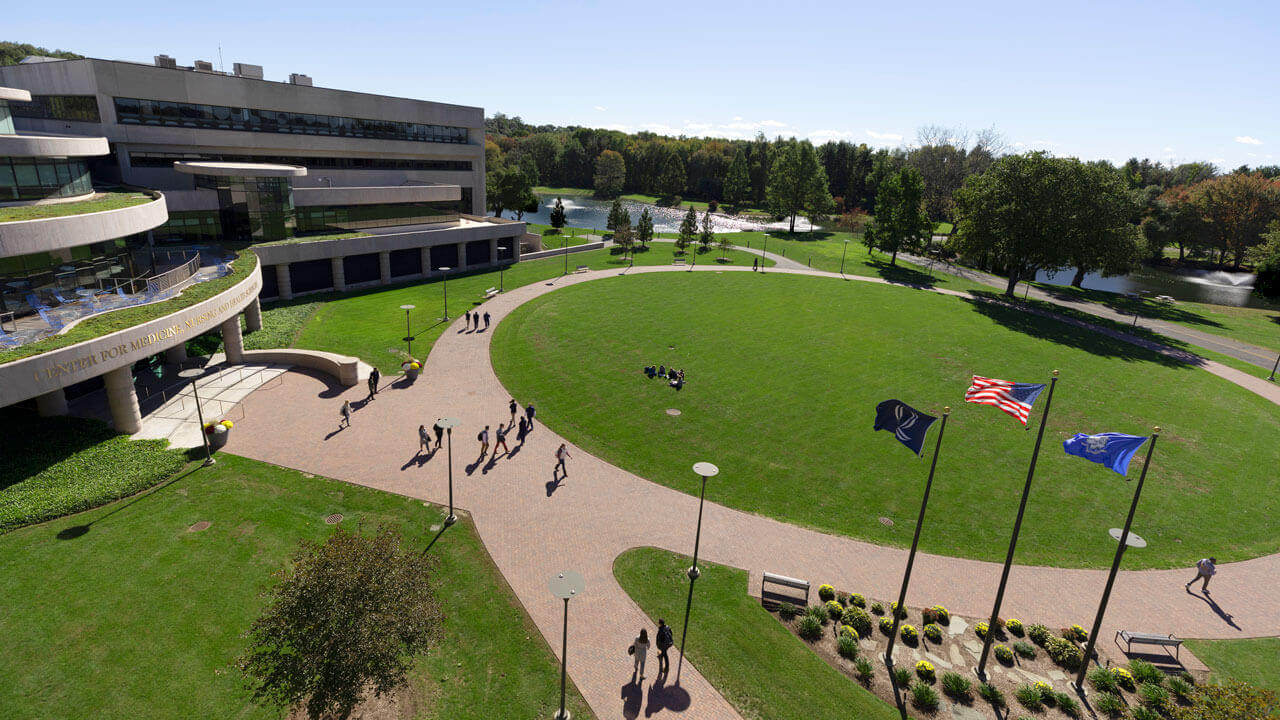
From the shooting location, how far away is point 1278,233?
214 ft

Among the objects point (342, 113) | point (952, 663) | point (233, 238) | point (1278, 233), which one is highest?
point (342, 113)

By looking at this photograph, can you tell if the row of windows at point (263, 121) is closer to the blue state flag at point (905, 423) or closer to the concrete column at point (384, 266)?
the concrete column at point (384, 266)

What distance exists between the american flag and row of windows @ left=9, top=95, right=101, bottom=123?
2386 inches

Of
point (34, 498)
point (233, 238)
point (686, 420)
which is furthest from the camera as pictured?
point (233, 238)

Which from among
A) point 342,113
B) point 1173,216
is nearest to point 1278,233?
point 1173,216

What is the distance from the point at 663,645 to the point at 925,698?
7.04m

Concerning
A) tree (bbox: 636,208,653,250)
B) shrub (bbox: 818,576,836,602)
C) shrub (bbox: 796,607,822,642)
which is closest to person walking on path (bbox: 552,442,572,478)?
shrub (bbox: 818,576,836,602)

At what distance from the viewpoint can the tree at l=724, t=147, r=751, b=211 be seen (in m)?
152

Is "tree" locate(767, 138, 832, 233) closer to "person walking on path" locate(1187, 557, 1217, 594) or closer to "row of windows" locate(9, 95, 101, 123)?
"person walking on path" locate(1187, 557, 1217, 594)

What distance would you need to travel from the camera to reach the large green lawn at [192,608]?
14.3 metres

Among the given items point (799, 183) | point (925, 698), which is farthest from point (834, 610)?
point (799, 183)

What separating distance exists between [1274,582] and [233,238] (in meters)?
64.6

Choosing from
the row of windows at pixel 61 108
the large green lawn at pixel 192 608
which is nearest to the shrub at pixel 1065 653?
the large green lawn at pixel 192 608

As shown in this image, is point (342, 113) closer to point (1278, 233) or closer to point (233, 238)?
point (233, 238)
